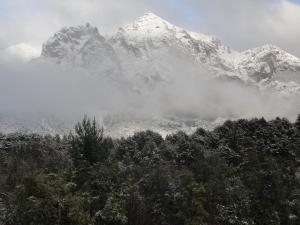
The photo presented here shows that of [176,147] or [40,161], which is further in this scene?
[40,161]

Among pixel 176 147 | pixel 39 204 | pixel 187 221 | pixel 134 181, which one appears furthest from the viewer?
pixel 176 147

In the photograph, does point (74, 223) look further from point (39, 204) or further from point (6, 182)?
point (6, 182)

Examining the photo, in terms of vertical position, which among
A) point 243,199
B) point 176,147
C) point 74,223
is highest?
point 176,147

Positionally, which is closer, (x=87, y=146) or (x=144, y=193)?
(x=87, y=146)

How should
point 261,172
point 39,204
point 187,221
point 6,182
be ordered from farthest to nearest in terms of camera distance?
point 6,182, point 261,172, point 187,221, point 39,204

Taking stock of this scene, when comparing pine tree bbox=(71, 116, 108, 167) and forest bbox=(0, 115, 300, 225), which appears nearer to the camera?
forest bbox=(0, 115, 300, 225)

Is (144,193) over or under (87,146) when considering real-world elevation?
under

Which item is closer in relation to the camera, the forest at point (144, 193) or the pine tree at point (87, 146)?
the forest at point (144, 193)

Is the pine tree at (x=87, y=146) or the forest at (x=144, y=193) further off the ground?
the pine tree at (x=87, y=146)

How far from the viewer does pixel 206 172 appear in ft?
212

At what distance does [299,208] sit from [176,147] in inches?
1193

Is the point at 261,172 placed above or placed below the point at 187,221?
above

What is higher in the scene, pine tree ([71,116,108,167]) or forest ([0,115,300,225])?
pine tree ([71,116,108,167])

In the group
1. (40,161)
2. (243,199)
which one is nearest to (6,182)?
(40,161)
